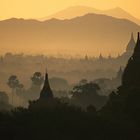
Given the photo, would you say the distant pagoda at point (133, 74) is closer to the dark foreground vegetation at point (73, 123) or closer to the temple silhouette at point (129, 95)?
the temple silhouette at point (129, 95)

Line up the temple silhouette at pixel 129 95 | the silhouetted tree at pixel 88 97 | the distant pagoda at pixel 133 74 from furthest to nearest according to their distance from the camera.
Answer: the silhouetted tree at pixel 88 97, the distant pagoda at pixel 133 74, the temple silhouette at pixel 129 95

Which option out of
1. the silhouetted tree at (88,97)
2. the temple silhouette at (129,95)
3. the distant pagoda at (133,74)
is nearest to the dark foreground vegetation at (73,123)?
the temple silhouette at (129,95)

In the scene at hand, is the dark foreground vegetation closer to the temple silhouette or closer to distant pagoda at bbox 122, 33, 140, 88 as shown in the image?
the temple silhouette

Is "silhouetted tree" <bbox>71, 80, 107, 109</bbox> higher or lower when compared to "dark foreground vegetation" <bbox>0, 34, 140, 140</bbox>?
lower

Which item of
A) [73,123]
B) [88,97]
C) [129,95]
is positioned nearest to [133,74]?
[129,95]

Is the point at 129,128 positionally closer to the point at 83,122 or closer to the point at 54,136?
the point at 83,122

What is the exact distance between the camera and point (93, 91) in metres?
95.0

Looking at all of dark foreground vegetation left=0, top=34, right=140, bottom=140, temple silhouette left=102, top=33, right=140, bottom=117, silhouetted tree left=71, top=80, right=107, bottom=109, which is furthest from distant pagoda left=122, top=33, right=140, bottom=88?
silhouetted tree left=71, top=80, right=107, bottom=109

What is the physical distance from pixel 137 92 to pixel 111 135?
8.02m

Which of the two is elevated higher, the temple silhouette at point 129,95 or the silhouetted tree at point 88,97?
the temple silhouette at point 129,95

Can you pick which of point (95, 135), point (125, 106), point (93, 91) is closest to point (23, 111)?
point (95, 135)

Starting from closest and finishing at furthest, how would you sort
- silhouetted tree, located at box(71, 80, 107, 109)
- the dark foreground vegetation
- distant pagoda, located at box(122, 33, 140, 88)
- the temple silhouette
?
the dark foreground vegetation, the temple silhouette, distant pagoda, located at box(122, 33, 140, 88), silhouetted tree, located at box(71, 80, 107, 109)

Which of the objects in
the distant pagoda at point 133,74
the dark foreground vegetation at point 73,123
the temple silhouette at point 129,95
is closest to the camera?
the dark foreground vegetation at point 73,123

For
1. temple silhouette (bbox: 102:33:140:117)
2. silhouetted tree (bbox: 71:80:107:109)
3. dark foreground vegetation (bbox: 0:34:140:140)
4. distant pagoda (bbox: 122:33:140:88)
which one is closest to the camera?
dark foreground vegetation (bbox: 0:34:140:140)
